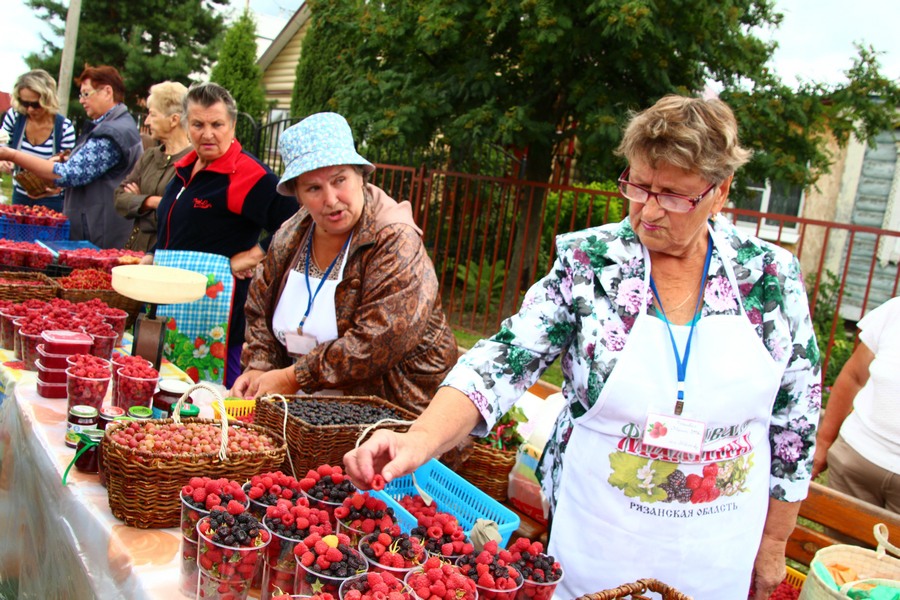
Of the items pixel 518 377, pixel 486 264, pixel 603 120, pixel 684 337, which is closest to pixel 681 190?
pixel 684 337

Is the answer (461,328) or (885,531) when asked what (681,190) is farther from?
(461,328)

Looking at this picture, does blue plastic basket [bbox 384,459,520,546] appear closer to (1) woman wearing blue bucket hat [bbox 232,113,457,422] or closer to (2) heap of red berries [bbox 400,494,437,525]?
(2) heap of red berries [bbox 400,494,437,525]

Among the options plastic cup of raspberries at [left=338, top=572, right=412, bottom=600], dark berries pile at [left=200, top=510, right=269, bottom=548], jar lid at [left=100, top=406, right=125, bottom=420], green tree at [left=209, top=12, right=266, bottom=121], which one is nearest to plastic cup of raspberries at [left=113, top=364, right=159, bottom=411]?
jar lid at [left=100, top=406, right=125, bottom=420]

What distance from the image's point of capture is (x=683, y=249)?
73.9 inches

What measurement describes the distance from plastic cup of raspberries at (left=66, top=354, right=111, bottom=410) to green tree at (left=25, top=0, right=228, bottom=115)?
22.3 m

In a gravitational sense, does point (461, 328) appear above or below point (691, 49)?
below

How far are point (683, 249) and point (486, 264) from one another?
8.33 m

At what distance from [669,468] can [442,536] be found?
57 cm

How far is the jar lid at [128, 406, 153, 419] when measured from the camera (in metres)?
2.26

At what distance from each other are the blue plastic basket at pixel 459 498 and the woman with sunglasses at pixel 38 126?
196 inches

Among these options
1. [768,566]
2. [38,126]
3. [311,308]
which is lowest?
[768,566]

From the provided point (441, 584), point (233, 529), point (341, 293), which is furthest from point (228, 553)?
point (341, 293)

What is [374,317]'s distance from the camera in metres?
2.68

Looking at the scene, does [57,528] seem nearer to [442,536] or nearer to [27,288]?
[442,536]
